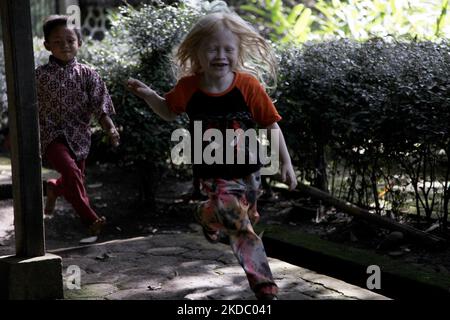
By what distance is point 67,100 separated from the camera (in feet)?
15.8

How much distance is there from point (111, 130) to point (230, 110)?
122cm

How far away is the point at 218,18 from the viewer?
361 centimetres

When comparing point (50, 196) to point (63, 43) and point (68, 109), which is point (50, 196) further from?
point (63, 43)

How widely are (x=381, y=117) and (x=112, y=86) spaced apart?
252 centimetres

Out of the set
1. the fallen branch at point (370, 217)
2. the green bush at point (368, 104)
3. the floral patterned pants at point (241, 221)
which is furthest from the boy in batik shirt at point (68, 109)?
the fallen branch at point (370, 217)

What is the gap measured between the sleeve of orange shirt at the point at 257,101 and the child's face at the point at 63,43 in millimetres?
1586

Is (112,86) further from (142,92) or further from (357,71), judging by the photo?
(142,92)

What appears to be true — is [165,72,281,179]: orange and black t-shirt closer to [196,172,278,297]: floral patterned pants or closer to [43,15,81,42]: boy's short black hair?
[196,172,278,297]: floral patterned pants

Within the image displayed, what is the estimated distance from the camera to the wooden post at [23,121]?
3521 mm

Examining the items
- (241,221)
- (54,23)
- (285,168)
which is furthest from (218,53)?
(54,23)

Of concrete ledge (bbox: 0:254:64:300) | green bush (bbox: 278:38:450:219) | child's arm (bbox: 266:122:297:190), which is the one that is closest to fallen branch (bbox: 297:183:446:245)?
green bush (bbox: 278:38:450:219)

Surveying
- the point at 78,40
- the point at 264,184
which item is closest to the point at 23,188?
the point at 78,40
